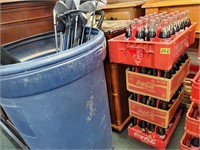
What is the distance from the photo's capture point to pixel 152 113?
1.10 metres

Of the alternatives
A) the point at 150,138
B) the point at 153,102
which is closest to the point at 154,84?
the point at 153,102

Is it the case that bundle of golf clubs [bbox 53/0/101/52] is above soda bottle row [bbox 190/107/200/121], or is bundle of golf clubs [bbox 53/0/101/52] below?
above

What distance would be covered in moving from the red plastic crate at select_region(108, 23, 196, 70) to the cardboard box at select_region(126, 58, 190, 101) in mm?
98

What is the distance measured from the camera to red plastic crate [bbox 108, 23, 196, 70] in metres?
0.83

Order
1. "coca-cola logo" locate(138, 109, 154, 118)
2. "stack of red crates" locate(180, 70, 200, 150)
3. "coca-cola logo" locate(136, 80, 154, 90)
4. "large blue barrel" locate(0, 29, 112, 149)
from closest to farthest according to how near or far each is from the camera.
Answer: "large blue barrel" locate(0, 29, 112, 149)
"stack of red crates" locate(180, 70, 200, 150)
"coca-cola logo" locate(136, 80, 154, 90)
"coca-cola logo" locate(138, 109, 154, 118)

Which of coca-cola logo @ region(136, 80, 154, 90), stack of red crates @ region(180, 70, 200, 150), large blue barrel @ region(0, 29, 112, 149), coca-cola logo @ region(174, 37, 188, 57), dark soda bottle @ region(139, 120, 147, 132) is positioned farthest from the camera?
dark soda bottle @ region(139, 120, 147, 132)

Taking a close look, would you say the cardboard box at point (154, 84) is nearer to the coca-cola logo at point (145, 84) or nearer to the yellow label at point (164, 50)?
the coca-cola logo at point (145, 84)

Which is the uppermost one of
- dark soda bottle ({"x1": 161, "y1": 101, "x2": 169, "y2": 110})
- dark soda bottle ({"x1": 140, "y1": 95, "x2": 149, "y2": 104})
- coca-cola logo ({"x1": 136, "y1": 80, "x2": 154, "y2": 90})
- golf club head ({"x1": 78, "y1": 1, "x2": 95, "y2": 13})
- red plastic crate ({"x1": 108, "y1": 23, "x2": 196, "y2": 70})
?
golf club head ({"x1": 78, "y1": 1, "x2": 95, "y2": 13})

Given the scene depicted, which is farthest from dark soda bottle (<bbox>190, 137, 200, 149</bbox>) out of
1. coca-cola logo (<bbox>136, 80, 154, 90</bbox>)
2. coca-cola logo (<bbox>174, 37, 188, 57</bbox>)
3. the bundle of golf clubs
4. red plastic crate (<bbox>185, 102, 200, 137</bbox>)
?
the bundle of golf clubs

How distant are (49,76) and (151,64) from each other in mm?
575

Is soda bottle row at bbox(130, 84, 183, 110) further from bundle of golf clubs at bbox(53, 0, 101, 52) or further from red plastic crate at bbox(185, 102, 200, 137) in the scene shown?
bundle of golf clubs at bbox(53, 0, 101, 52)

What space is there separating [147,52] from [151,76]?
0.52ft

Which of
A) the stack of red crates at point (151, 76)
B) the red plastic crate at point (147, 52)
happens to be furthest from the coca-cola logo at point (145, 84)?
the red plastic crate at point (147, 52)

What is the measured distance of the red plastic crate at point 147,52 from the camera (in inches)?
32.8
